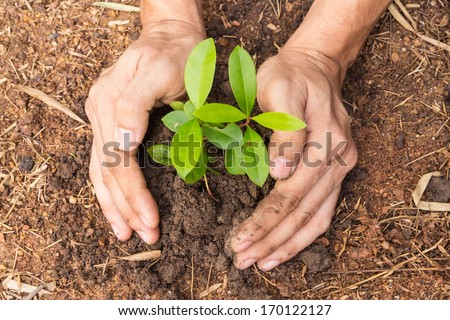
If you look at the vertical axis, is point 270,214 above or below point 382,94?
below

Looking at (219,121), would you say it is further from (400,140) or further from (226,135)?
(400,140)

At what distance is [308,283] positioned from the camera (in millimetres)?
1736

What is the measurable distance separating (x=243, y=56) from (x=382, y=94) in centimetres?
69

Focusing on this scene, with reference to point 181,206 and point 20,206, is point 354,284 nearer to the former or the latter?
point 181,206

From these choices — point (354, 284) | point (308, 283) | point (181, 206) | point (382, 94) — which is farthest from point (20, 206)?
point (382, 94)

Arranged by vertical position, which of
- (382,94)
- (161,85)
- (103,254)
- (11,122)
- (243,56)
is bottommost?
(103,254)

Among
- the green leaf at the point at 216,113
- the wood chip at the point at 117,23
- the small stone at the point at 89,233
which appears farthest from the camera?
the wood chip at the point at 117,23

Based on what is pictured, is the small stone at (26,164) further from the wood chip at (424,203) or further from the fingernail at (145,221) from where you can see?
the wood chip at (424,203)

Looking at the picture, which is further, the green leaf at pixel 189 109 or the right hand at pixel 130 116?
the right hand at pixel 130 116

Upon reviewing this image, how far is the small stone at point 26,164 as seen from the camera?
1.88m

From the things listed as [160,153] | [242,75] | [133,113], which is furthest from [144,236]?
[242,75]

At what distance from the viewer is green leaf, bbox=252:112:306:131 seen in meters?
1.38

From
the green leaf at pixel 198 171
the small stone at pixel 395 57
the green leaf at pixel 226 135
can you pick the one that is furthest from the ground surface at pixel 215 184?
the green leaf at pixel 226 135

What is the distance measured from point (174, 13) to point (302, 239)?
883 millimetres
